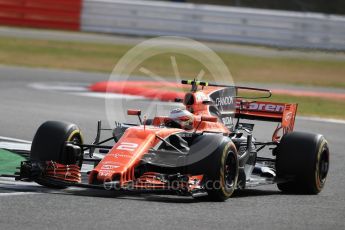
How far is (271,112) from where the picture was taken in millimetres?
12156

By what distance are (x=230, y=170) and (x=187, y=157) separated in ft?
1.69

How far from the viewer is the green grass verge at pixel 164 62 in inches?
1024

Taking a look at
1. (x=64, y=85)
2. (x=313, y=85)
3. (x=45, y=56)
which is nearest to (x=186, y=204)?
(x=64, y=85)

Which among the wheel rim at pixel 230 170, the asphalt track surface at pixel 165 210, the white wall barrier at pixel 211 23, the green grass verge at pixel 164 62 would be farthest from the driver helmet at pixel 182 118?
the white wall barrier at pixel 211 23

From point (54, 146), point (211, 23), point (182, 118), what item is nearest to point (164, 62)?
point (211, 23)

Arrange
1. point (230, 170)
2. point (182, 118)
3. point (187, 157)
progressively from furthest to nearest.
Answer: point (182, 118)
point (230, 170)
point (187, 157)

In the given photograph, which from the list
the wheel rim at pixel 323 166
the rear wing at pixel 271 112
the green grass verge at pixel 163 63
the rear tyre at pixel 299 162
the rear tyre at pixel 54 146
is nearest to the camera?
the rear tyre at pixel 54 146

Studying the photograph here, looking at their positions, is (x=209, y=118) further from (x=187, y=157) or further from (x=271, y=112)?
(x=271, y=112)

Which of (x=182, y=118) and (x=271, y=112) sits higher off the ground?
(x=271, y=112)

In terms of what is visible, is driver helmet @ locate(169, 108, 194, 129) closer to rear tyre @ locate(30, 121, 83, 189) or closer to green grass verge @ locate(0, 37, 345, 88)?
rear tyre @ locate(30, 121, 83, 189)

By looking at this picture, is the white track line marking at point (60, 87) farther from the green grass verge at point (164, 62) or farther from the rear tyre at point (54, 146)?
the rear tyre at point (54, 146)

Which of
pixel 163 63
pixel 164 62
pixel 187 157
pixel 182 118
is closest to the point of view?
pixel 187 157

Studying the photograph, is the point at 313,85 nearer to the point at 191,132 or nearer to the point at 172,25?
the point at 172,25

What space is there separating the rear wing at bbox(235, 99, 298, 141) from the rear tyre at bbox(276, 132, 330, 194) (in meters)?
0.86
